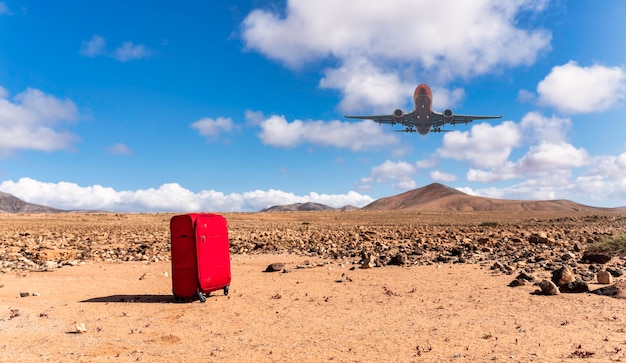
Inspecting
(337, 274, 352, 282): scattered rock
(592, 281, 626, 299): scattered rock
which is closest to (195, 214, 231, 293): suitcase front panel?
(337, 274, 352, 282): scattered rock

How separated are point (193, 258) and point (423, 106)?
2085 inches

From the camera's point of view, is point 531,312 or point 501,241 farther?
point 501,241

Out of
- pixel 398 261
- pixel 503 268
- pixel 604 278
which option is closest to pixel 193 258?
pixel 398 261

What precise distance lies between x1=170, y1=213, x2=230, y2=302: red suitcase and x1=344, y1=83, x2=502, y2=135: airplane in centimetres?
4908

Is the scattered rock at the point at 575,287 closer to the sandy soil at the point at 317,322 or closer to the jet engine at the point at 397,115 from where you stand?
the sandy soil at the point at 317,322

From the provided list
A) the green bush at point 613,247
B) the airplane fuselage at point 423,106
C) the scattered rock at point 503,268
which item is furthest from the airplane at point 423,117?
the scattered rock at point 503,268

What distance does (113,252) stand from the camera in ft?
54.3

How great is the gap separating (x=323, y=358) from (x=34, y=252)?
15.1m

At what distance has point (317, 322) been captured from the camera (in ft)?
21.7

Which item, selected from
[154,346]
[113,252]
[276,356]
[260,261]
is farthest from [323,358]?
[113,252]

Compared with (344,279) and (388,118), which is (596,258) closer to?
(344,279)

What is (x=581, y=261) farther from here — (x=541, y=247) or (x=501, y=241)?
(x=501, y=241)

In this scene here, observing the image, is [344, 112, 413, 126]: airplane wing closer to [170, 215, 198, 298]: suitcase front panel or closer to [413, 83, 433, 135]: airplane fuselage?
[413, 83, 433, 135]: airplane fuselage

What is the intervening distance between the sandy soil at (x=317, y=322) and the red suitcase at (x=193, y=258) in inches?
12.2
